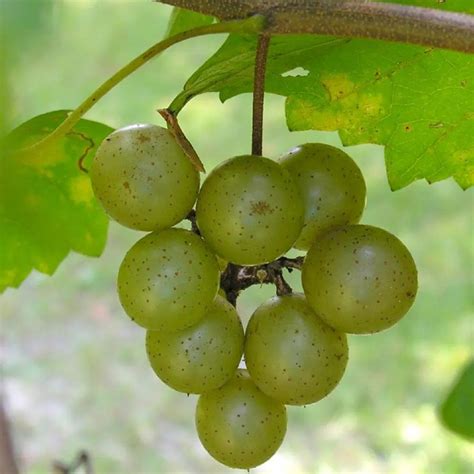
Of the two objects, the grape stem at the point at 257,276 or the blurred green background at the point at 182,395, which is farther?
the blurred green background at the point at 182,395

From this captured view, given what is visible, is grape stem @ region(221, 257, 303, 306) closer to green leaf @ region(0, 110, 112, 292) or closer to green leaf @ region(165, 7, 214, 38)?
green leaf @ region(0, 110, 112, 292)

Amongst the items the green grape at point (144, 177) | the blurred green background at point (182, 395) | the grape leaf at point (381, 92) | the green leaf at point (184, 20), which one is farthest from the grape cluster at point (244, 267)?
the blurred green background at point (182, 395)

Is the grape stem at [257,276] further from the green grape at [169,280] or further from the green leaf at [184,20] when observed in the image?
the green leaf at [184,20]

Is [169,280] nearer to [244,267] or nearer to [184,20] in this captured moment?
[244,267]

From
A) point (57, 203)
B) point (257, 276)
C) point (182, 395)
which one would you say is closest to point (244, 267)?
point (257, 276)

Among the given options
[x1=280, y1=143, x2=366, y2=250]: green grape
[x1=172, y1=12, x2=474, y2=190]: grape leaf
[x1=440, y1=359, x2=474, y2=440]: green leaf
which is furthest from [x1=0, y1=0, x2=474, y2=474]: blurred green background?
[x1=440, y1=359, x2=474, y2=440]: green leaf

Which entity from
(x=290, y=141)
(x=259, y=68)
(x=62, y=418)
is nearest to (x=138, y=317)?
(x=259, y=68)
